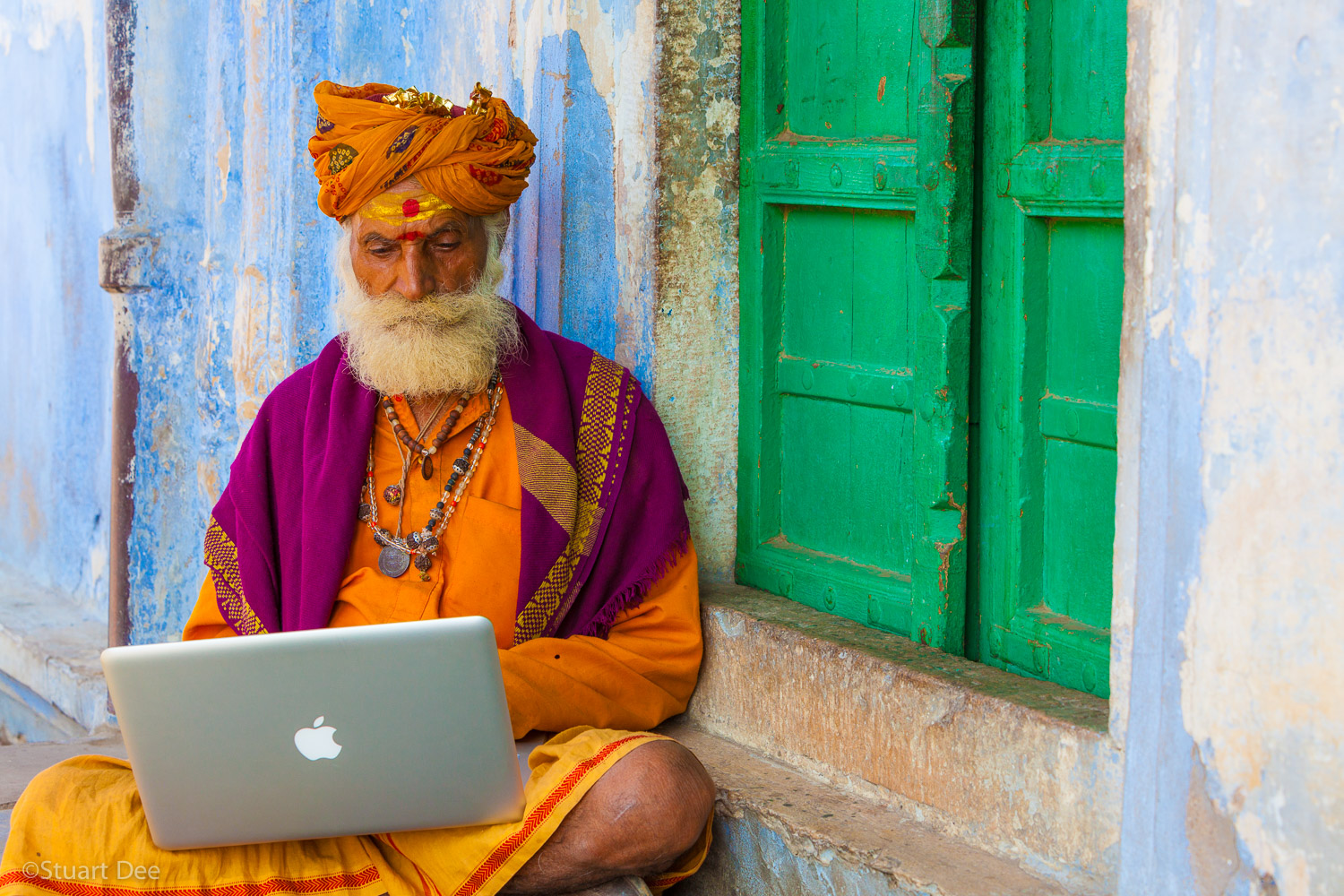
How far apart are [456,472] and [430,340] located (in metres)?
0.29

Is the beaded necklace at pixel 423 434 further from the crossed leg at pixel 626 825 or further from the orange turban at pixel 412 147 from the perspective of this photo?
the crossed leg at pixel 626 825

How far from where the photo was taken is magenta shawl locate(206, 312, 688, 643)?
297 centimetres

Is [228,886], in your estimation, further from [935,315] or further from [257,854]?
[935,315]

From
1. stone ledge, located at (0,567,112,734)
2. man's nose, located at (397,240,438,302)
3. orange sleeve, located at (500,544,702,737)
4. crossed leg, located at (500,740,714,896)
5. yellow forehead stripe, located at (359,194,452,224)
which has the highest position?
yellow forehead stripe, located at (359,194,452,224)

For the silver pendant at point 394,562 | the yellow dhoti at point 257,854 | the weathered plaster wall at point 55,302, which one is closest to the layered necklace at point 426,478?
the silver pendant at point 394,562

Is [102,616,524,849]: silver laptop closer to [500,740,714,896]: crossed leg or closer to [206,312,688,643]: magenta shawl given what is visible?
[500,740,714,896]: crossed leg

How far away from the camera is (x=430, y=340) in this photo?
3.02m

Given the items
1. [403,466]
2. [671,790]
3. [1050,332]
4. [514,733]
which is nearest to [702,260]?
[403,466]

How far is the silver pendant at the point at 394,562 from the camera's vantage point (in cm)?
297

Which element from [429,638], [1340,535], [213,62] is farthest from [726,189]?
[213,62]

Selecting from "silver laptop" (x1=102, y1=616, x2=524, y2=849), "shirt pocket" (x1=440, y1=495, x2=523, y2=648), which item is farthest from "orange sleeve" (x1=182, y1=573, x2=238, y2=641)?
"silver laptop" (x1=102, y1=616, x2=524, y2=849)

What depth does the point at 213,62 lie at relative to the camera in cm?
471

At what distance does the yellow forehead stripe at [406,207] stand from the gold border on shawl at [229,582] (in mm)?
777

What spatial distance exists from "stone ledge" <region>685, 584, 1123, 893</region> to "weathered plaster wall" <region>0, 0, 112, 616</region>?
332cm
